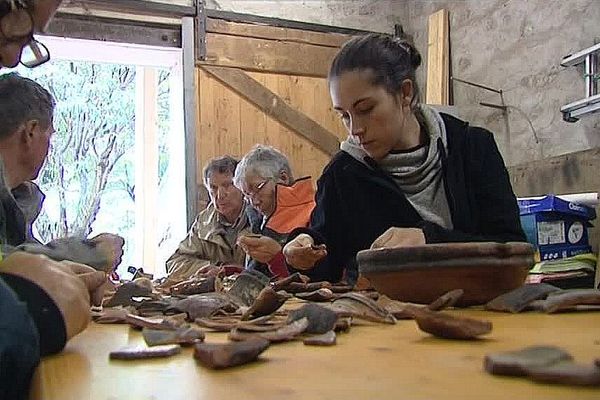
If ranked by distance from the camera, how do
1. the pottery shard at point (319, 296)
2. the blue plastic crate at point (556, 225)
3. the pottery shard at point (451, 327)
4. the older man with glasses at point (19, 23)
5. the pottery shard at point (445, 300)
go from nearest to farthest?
the pottery shard at point (451, 327)
the pottery shard at point (445, 300)
the older man with glasses at point (19, 23)
the pottery shard at point (319, 296)
the blue plastic crate at point (556, 225)

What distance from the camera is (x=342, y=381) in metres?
0.49

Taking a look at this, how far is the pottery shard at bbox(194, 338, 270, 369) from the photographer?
1.82 feet

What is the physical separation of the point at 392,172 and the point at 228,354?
49.4 inches

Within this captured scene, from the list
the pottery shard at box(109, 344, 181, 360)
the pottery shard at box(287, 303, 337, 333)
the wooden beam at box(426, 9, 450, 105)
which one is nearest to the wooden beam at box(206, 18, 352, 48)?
the wooden beam at box(426, 9, 450, 105)

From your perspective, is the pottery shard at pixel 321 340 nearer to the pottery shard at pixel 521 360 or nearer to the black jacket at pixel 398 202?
the pottery shard at pixel 521 360

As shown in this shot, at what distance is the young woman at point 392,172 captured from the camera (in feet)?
5.47

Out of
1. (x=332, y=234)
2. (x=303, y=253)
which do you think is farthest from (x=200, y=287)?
(x=332, y=234)

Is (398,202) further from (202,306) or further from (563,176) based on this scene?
(563,176)

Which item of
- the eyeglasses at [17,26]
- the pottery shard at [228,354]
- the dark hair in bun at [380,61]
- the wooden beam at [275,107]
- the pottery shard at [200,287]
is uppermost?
the wooden beam at [275,107]

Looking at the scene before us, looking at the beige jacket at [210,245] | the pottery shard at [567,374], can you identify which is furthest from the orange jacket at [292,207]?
the pottery shard at [567,374]

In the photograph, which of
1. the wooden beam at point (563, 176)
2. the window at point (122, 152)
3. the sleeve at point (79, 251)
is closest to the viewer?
the sleeve at point (79, 251)

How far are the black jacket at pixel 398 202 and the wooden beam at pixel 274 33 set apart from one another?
323 centimetres

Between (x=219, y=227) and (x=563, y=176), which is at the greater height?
(x=563, y=176)

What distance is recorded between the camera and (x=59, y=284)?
29.3 inches
